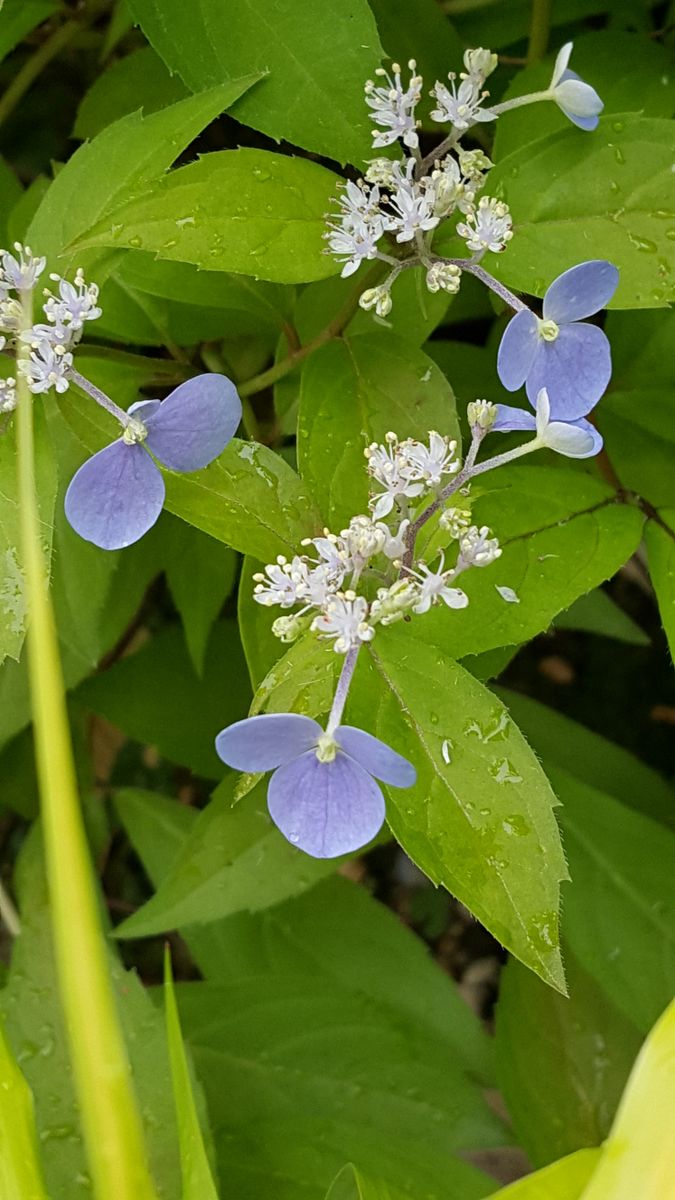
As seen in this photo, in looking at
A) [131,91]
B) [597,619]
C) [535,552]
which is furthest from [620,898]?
[131,91]

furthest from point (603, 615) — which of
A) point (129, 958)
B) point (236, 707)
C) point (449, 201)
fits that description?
point (129, 958)

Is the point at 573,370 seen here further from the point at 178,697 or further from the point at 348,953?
the point at 348,953

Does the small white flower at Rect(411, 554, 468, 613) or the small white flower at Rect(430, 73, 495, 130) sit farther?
the small white flower at Rect(430, 73, 495, 130)

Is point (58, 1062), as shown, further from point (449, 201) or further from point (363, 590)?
point (449, 201)

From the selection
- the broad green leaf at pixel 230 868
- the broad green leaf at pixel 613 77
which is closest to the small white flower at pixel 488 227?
the broad green leaf at pixel 613 77

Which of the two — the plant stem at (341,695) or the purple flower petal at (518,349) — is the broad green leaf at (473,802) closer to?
the plant stem at (341,695)

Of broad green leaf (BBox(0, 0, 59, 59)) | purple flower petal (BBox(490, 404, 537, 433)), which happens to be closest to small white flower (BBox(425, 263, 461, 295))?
purple flower petal (BBox(490, 404, 537, 433))

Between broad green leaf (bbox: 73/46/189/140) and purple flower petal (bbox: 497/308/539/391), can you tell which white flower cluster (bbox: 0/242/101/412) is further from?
broad green leaf (bbox: 73/46/189/140)
